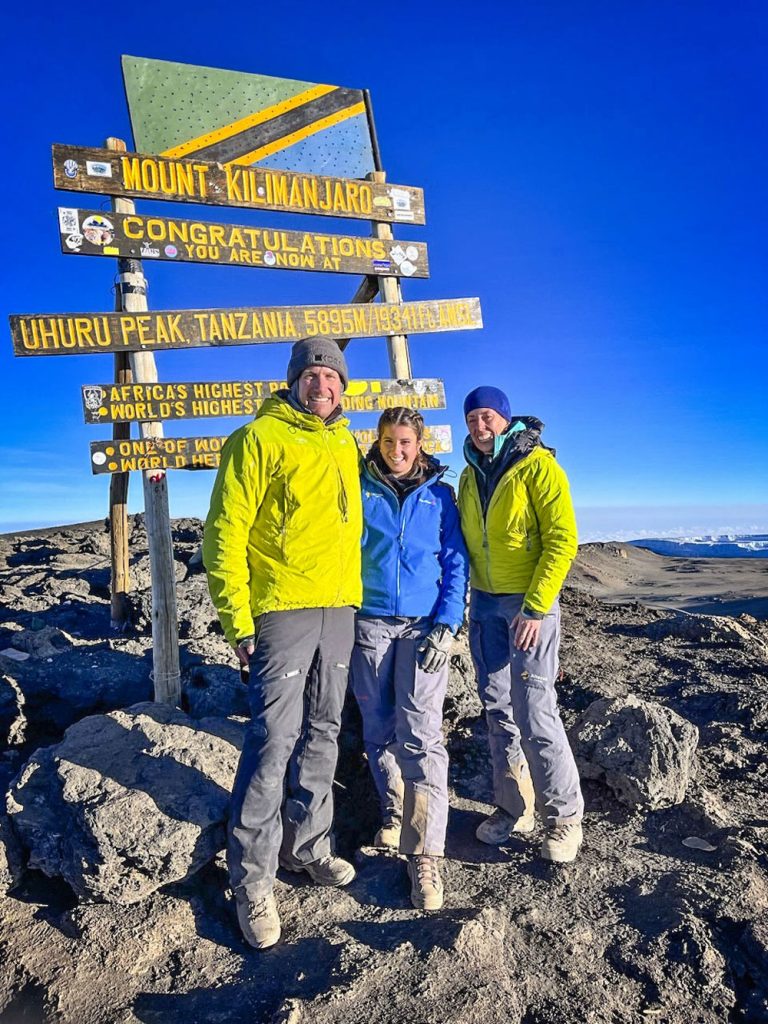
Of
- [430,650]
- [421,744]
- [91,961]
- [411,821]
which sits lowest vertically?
[91,961]

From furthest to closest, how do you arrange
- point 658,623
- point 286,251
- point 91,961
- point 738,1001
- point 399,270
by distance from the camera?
point 658,623, point 399,270, point 286,251, point 91,961, point 738,1001

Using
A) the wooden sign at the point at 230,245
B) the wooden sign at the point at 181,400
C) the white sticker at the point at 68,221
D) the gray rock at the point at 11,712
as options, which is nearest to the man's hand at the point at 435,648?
the wooden sign at the point at 181,400

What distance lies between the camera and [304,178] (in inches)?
217

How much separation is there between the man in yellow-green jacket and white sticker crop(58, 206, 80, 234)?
249 centimetres

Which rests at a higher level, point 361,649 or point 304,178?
point 304,178

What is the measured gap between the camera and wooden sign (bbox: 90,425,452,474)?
476cm

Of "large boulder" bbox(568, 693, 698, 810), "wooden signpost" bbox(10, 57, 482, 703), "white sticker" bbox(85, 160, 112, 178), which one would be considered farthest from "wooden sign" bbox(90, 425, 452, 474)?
"large boulder" bbox(568, 693, 698, 810)

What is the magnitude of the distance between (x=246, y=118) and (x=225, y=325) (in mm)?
1907

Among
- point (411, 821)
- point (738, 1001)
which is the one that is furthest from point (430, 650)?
point (738, 1001)

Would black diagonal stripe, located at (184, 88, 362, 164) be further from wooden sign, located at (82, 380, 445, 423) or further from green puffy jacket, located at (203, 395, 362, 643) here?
green puffy jacket, located at (203, 395, 362, 643)

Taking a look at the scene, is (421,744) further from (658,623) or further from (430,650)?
(658,623)

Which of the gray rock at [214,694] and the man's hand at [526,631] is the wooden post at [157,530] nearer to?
the gray rock at [214,694]

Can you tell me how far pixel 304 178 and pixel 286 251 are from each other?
715 millimetres

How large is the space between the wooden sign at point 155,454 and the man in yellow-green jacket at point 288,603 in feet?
5.75
